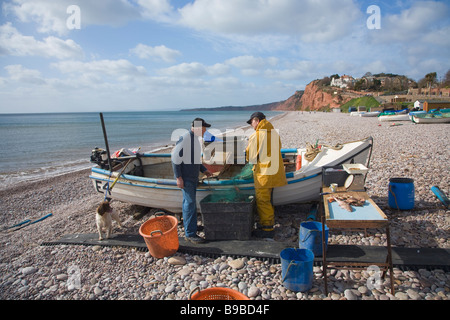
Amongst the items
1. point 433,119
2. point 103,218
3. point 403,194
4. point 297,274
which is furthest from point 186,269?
point 433,119

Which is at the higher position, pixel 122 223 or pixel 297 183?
pixel 297 183

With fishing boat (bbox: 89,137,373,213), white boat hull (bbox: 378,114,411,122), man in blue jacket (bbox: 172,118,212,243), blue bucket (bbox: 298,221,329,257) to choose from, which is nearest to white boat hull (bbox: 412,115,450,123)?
white boat hull (bbox: 378,114,411,122)

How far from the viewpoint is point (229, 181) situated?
5.19 meters

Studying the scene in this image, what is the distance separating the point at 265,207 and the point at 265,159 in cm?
92

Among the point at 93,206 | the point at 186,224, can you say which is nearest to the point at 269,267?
Answer: the point at 186,224

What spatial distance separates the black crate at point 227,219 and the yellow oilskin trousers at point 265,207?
0.73 ft

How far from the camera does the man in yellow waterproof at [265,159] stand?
4695mm

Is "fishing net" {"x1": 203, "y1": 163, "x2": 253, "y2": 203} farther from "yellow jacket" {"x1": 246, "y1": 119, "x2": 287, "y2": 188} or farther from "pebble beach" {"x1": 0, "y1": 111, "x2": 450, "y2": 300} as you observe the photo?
"pebble beach" {"x1": 0, "y1": 111, "x2": 450, "y2": 300}

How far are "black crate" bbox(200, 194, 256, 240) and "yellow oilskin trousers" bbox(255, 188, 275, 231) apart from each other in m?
0.22

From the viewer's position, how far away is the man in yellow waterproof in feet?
15.4

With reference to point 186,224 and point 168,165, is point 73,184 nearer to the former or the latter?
point 168,165

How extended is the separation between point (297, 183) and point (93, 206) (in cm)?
603
